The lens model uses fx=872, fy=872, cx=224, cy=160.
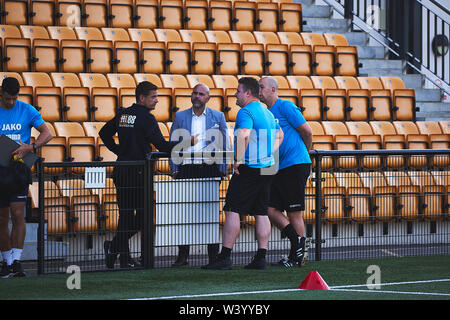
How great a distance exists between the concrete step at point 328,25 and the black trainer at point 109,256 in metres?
8.01

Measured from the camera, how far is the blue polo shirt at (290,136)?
7719 mm

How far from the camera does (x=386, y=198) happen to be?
874cm

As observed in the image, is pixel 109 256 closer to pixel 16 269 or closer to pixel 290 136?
pixel 16 269

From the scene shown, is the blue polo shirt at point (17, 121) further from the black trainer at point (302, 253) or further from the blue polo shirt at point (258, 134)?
the black trainer at point (302, 253)

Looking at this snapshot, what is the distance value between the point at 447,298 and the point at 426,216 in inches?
119

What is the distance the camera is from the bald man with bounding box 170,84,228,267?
7898 millimetres

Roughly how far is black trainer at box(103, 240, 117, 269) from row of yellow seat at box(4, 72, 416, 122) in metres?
3.26

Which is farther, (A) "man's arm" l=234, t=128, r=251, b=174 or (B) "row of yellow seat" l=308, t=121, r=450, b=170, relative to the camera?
(B) "row of yellow seat" l=308, t=121, r=450, b=170

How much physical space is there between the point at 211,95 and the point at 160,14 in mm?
2462

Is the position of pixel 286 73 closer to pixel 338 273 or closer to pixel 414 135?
pixel 414 135

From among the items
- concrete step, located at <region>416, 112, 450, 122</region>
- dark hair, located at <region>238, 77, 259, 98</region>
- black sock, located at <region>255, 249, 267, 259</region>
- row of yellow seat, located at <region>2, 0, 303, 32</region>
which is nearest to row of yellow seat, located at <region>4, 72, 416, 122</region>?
concrete step, located at <region>416, 112, 450, 122</region>

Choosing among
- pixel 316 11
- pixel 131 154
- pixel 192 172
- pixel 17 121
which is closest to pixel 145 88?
pixel 131 154

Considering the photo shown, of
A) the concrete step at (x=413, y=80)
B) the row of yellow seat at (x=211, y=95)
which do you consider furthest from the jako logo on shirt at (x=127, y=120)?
the concrete step at (x=413, y=80)

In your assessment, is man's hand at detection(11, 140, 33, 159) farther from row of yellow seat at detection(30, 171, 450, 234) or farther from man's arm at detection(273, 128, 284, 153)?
man's arm at detection(273, 128, 284, 153)
